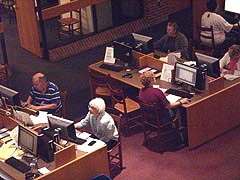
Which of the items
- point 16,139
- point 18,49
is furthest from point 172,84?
point 18,49

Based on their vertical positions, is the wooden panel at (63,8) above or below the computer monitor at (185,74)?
above

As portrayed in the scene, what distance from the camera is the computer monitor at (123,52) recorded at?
32.6ft

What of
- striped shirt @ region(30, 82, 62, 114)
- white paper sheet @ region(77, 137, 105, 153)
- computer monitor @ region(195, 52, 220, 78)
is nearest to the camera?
white paper sheet @ region(77, 137, 105, 153)

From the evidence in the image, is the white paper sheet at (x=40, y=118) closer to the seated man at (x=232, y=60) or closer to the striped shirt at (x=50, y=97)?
the striped shirt at (x=50, y=97)

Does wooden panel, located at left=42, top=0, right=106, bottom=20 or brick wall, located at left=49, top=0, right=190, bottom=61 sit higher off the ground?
wooden panel, located at left=42, top=0, right=106, bottom=20

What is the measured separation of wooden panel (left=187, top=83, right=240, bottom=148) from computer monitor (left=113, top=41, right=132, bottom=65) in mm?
1858

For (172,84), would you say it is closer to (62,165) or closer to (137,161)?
(137,161)

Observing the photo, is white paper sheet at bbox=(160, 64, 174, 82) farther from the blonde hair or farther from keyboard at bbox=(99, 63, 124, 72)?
keyboard at bbox=(99, 63, 124, 72)

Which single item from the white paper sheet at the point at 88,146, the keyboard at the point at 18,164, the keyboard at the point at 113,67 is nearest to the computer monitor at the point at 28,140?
the keyboard at the point at 18,164

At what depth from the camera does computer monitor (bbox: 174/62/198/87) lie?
8781 mm

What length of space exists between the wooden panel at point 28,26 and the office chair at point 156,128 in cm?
397

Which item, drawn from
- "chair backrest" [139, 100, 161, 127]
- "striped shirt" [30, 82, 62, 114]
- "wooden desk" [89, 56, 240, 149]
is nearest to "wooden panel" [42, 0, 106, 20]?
"striped shirt" [30, 82, 62, 114]

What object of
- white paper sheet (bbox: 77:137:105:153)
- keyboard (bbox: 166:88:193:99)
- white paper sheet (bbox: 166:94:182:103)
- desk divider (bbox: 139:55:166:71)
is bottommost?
white paper sheet (bbox: 77:137:105:153)

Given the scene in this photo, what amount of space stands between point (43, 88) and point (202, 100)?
2.25 m
